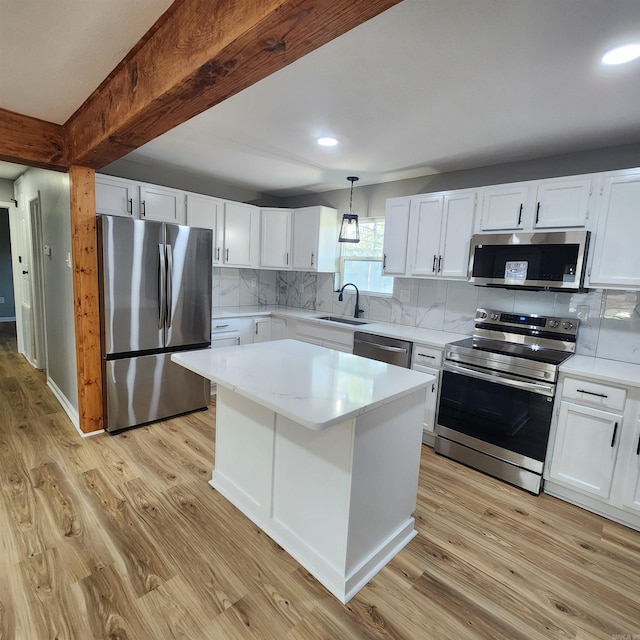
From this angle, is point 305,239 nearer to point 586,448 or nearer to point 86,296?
point 86,296

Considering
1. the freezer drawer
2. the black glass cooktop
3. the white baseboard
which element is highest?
the black glass cooktop

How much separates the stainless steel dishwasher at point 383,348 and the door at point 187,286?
145 cm

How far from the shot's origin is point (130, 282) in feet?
9.62

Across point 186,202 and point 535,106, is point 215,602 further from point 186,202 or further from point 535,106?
point 186,202

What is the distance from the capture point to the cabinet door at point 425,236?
3158mm

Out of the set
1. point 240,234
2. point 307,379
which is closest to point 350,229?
point 240,234

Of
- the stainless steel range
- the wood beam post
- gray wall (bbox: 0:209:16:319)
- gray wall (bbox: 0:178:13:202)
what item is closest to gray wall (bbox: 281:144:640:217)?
the stainless steel range

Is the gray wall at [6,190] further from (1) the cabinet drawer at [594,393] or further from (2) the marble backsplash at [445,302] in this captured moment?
(1) the cabinet drawer at [594,393]

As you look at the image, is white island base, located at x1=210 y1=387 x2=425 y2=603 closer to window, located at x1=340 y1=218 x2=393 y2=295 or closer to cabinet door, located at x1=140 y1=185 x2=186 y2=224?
cabinet door, located at x1=140 y1=185 x2=186 y2=224

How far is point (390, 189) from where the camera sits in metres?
3.85

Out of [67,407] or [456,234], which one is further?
[67,407]

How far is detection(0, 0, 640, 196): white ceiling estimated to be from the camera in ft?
4.55

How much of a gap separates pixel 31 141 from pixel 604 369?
407 cm

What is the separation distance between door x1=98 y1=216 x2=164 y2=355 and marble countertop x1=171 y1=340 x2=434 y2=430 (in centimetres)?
121
